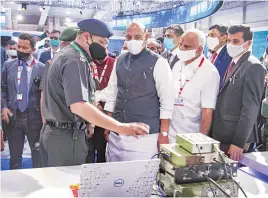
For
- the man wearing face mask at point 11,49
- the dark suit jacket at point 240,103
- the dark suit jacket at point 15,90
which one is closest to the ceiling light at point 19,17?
the man wearing face mask at point 11,49

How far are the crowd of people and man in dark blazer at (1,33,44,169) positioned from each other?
1.82 feet

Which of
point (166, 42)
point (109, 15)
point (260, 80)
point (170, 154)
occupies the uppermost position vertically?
point (109, 15)

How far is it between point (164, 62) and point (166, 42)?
58.4 inches

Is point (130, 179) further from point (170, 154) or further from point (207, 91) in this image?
point (207, 91)

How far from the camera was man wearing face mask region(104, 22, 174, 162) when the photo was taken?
2375 mm

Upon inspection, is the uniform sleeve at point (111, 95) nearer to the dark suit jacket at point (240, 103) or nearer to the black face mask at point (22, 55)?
the dark suit jacket at point (240, 103)

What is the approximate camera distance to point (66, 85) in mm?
1861

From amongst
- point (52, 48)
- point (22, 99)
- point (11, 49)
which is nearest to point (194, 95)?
point (22, 99)

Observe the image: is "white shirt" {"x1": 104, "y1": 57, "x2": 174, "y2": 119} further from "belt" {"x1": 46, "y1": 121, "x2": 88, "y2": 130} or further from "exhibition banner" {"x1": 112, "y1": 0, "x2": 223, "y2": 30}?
"exhibition banner" {"x1": 112, "y1": 0, "x2": 223, "y2": 30}

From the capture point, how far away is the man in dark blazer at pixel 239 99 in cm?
220

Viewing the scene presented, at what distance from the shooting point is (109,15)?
1516cm

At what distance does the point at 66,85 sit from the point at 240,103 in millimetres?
1192

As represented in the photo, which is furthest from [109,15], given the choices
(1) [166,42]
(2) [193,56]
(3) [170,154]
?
(3) [170,154]

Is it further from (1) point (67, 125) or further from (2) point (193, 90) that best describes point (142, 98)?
→ (1) point (67, 125)
